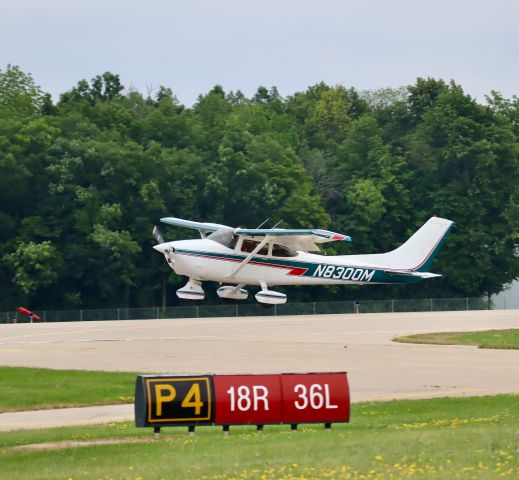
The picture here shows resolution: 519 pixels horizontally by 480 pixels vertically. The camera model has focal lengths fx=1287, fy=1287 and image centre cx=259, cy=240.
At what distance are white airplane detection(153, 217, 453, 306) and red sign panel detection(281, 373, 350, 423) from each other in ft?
101

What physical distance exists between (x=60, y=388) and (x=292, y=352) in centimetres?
882

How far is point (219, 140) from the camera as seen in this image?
270 feet

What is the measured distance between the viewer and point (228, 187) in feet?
253

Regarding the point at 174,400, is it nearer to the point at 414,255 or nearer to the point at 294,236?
the point at 294,236

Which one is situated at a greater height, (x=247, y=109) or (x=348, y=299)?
(x=247, y=109)

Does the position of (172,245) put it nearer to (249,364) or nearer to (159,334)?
(159,334)

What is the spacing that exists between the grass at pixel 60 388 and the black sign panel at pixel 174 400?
264 inches

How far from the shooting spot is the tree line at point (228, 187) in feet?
238

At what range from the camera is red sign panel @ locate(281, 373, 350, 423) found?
17859 mm

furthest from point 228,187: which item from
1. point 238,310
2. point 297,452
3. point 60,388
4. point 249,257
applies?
point 297,452

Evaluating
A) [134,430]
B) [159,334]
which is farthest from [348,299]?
[134,430]

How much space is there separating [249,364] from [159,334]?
497 inches

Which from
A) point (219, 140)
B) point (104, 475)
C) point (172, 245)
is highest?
point (219, 140)

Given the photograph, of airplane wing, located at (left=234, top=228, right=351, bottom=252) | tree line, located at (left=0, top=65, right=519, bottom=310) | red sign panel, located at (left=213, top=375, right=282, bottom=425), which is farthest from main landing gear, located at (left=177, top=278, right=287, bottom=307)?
red sign panel, located at (left=213, top=375, right=282, bottom=425)
